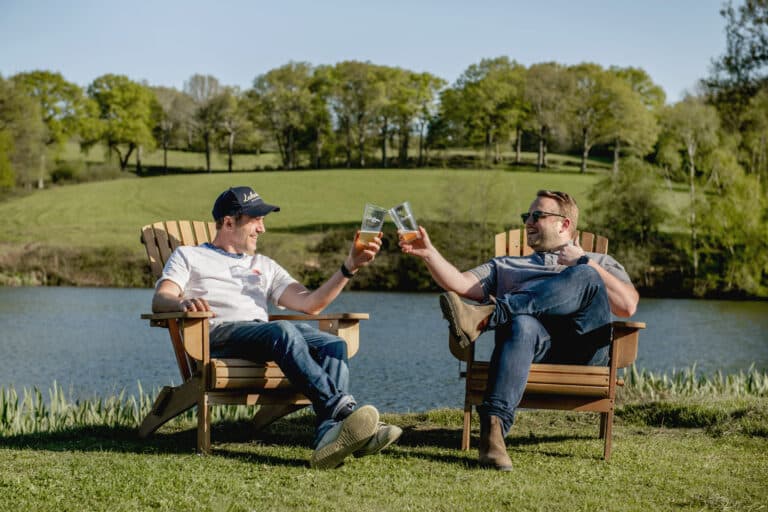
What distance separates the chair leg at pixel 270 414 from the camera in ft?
15.5

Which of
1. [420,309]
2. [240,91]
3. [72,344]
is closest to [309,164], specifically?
[240,91]

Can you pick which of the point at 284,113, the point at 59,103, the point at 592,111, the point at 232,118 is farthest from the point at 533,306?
the point at 59,103

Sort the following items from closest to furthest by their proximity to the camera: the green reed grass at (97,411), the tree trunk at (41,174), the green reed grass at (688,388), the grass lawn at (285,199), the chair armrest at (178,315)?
the chair armrest at (178,315) < the green reed grass at (97,411) < the green reed grass at (688,388) < the grass lawn at (285,199) < the tree trunk at (41,174)

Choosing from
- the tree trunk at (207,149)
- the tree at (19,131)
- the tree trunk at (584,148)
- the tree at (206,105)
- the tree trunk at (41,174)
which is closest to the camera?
the tree at (19,131)

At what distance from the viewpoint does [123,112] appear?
57.8 m

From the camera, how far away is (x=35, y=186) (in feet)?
160

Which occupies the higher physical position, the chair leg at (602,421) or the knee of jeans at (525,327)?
the knee of jeans at (525,327)

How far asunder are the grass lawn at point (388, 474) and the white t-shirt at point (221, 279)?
0.73 m

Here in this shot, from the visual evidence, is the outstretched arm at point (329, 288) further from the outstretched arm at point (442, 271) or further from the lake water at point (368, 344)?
the lake water at point (368, 344)

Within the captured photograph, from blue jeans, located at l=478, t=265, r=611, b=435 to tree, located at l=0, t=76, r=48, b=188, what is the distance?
1724 inches

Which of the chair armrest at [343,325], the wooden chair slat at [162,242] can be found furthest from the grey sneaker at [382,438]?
the wooden chair slat at [162,242]

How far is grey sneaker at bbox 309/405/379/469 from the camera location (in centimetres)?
368

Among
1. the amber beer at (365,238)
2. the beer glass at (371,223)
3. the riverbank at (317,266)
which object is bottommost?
the riverbank at (317,266)

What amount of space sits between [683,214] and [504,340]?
29.3 metres
